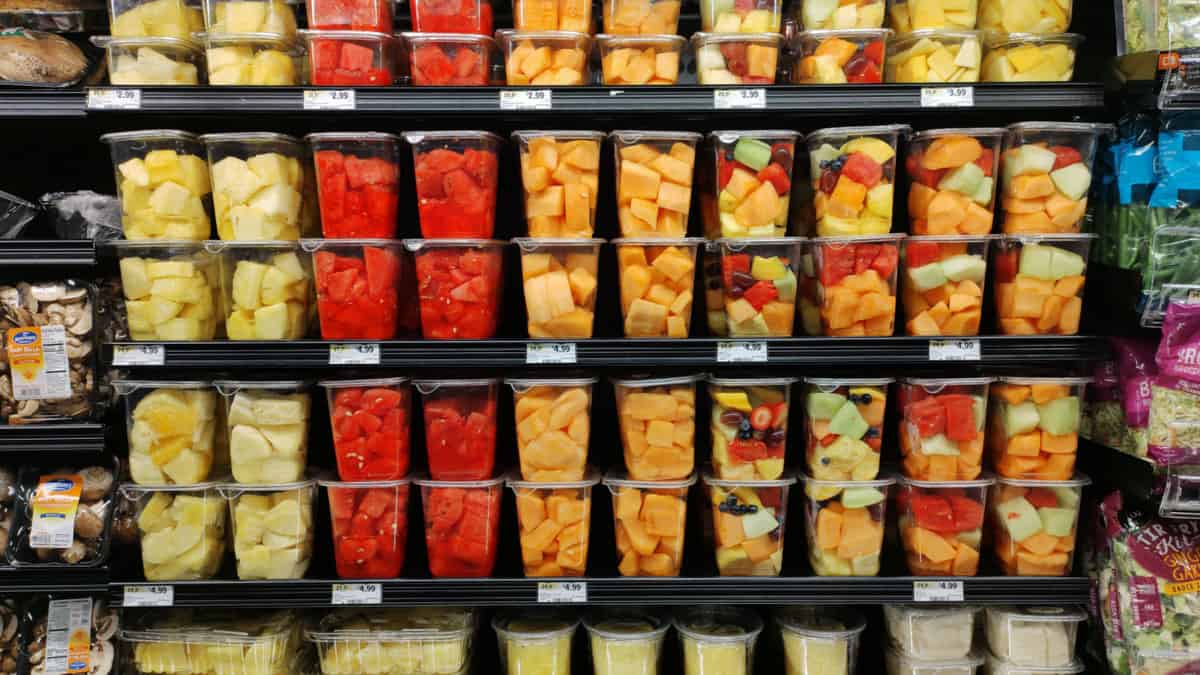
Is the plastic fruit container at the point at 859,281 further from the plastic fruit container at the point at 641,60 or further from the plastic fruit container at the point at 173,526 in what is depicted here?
the plastic fruit container at the point at 173,526

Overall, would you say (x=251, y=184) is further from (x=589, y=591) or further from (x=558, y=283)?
(x=589, y=591)

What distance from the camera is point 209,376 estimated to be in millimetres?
2244

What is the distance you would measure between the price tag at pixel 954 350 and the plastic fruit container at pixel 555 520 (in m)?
0.88

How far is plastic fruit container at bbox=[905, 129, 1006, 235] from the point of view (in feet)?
6.50

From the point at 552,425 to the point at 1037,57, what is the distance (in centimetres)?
148

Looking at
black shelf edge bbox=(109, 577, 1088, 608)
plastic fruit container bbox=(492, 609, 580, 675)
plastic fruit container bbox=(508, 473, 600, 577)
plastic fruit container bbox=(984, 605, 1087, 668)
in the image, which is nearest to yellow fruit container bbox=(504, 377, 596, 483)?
plastic fruit container bbox=(508, 473, 600, 577)

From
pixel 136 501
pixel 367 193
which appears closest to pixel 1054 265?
pixel 367 193

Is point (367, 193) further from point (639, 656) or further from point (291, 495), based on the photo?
point (639, 656)

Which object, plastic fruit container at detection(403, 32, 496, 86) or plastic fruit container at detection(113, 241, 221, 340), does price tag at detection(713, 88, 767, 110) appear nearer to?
plastic fruit container at detection(403, 32, 496, 86)

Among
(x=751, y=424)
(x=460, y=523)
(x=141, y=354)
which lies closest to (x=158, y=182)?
(x=141, y=354)

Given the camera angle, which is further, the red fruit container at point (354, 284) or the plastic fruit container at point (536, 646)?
the plastic fruit container at point (536, 646)

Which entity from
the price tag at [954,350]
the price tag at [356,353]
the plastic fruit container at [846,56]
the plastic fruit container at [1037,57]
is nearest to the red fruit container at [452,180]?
the price tag at [356,353]

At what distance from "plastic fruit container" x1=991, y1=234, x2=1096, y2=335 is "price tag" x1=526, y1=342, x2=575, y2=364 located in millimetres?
1078

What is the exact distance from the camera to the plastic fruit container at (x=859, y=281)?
2.01 m
